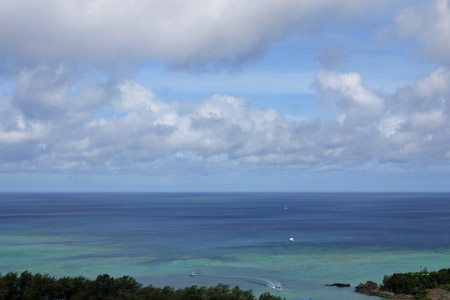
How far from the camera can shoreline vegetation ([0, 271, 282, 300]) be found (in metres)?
38.9

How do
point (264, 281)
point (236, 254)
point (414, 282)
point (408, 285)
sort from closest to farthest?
point (408, 285)
point (414, 282)
point (264, 281)
point (236, 254)

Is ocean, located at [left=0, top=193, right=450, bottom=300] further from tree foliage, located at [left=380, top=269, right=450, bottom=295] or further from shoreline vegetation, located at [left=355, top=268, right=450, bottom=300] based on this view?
tree foliage, located at [left=380, top=269, right=450, bottom=295]

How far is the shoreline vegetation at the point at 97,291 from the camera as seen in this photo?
38.9m

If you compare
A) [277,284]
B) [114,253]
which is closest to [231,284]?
[277,284]

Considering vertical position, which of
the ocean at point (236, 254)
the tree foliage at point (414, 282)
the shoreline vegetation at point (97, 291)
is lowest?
the ocean at point (236, 254)

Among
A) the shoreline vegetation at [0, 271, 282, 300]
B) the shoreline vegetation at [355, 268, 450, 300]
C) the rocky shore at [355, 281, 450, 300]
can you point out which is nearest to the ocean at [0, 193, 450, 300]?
the rocky shore at [355, 281, 450, 300]

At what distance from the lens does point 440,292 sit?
165 feet

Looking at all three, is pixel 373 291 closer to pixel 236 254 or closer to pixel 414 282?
pixel 414 282

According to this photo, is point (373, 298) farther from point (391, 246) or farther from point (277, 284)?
point (391, 246)

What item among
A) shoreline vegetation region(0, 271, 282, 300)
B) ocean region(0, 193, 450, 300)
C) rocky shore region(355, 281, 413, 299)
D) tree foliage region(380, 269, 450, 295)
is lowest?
ocean region(0, 193, 450, 300)

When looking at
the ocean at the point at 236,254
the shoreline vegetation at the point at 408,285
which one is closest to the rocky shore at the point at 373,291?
the shoreline vegetation at the point at 408,285

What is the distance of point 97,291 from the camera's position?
133 ft

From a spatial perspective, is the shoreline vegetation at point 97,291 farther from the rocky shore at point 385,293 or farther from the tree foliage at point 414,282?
the tree foliage at point 414,282

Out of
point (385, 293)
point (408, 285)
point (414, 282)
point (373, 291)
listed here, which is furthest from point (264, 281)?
point (414, 282)
